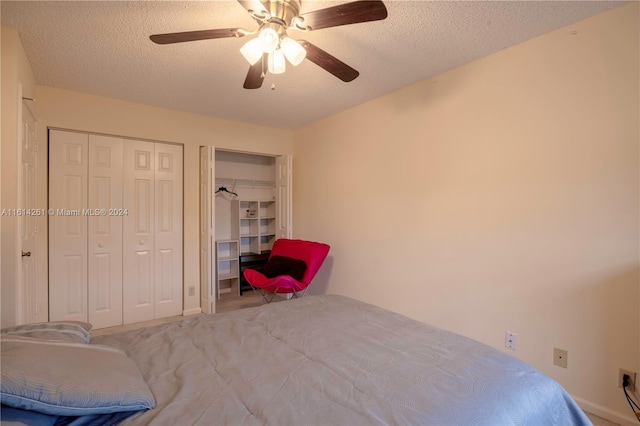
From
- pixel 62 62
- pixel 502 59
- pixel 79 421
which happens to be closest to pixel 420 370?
pixel 79 421

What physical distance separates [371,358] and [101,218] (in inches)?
128

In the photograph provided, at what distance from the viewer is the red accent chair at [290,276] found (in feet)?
10.6

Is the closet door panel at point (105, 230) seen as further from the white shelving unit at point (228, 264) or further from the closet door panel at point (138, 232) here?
the white shelving unit at point (228, 264)

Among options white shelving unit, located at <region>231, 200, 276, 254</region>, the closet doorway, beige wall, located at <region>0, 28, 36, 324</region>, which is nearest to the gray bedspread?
beige wall, located at <region>0, 28, 36, 324</region>

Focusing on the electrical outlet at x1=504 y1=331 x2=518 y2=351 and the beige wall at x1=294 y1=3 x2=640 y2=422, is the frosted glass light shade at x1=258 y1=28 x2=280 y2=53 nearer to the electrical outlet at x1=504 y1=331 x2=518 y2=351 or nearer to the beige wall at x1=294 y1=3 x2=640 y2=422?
the beige wall at x1=294 y1=3 x2=640 y2=422

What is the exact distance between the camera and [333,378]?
1.17 meters

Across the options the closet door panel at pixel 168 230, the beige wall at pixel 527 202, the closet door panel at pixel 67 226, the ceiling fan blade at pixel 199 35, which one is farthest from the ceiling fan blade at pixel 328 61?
the closet door panel at pixel 67 226

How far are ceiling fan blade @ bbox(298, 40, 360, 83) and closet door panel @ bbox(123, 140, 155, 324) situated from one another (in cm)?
259

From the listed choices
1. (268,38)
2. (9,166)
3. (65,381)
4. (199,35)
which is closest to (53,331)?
(65,381)

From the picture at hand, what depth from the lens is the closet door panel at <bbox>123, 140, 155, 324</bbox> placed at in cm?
341

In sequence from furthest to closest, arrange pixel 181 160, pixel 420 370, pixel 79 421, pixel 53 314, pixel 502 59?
pixel 181 160 < pixel 53 314 < pixel 502 59 < pixel 420 370 < pixel 79 421

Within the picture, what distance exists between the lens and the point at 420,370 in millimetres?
1211

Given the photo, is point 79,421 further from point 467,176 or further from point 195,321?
point 467,176

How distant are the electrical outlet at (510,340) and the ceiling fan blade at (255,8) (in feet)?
8.50
